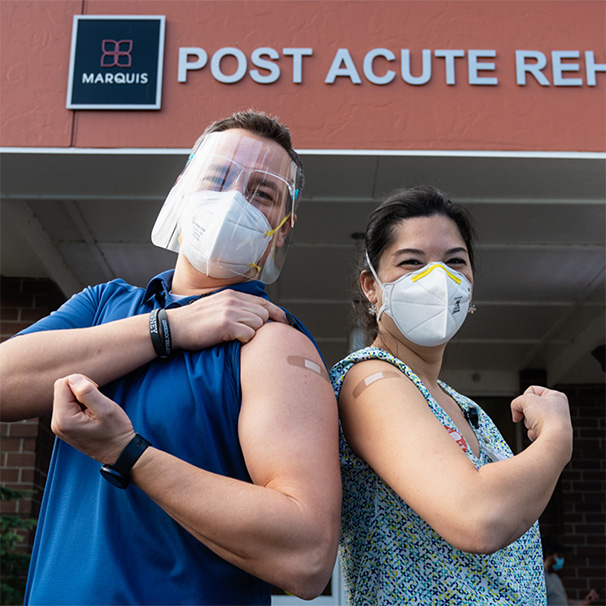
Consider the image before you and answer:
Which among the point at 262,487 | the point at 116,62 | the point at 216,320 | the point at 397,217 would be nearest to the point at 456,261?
the point at 397,217

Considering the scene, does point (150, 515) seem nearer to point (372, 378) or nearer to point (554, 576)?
point (372, 378)

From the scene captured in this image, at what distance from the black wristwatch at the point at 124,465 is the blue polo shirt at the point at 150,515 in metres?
0.13

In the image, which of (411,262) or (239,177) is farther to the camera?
(411,262)

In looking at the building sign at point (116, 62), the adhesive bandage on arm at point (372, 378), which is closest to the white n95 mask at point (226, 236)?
the adhesive bandage on arm at point (372, 378)

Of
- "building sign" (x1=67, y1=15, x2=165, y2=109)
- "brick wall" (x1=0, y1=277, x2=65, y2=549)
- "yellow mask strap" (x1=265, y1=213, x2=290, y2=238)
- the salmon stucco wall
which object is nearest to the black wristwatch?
"yellow mask strap" (x1=265, y1=213, x2=290, y2=238)

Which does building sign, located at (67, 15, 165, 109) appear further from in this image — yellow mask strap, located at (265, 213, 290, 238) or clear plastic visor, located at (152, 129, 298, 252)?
yellow mask strap, located at (265, 213, 290, 238)

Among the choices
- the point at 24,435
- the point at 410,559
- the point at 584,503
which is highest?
the point at 24,435

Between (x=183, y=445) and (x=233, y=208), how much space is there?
2.05 feet

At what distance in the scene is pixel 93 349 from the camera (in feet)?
5.08

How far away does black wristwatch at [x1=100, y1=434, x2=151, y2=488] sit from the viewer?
1343mm

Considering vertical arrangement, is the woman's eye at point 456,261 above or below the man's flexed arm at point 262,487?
above

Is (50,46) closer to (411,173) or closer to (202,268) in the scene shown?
(411,173)

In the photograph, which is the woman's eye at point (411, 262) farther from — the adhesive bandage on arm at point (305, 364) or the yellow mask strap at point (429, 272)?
the adhesive bandage on arm at point (305, 364)

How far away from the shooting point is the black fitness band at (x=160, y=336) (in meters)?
1.57
